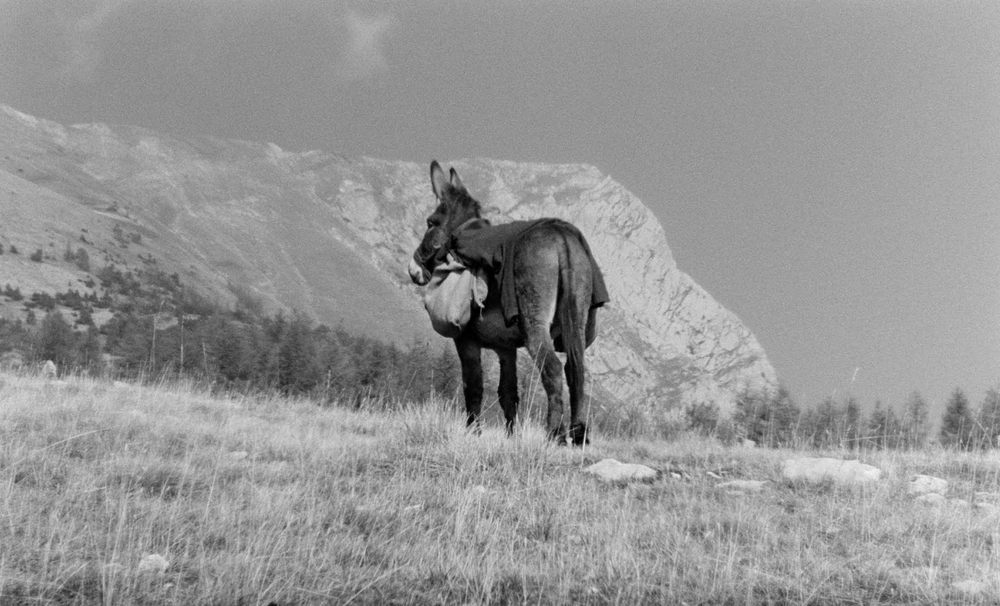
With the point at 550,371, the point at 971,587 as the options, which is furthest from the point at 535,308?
the point at 971,587

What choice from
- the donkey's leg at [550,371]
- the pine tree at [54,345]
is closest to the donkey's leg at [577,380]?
the donkey's leg at [550,371]

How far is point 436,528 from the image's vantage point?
13.6 feet

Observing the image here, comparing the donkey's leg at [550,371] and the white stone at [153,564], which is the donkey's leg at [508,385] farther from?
the white stone at [153,564]

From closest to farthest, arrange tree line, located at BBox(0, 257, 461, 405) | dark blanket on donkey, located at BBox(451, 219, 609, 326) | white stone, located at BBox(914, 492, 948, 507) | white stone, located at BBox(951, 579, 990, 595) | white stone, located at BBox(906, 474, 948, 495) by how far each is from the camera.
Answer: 1. white stone, located at BBox(951, 579, 990, 595)
2. white stone, located at BBox(914, 492, 948, 507)
3. white stone, located at BBox(906, 474, 948, 495)
4. dark blanket on donkey, located at BBox(451, 219, 609, 326)
5. tree line, located at BBox(0, 257, 461, 405)

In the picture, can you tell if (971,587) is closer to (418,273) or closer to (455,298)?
(455,298)

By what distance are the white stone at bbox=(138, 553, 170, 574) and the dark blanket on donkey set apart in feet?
16.5

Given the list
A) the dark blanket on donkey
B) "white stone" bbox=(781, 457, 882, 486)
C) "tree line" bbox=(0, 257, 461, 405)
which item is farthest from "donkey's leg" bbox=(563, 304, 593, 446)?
"tree line" bbox=(0, 257, 461, 405)

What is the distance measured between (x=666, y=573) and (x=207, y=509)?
2.57 meters

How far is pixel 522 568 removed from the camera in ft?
11.2

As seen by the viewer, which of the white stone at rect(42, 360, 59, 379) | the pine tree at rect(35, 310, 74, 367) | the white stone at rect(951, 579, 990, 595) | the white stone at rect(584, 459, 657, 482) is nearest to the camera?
the white stone at rect(951, 579, 990, 595)

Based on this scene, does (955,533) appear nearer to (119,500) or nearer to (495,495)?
(495,495)

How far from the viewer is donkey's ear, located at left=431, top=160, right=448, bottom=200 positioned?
9227 millimetres

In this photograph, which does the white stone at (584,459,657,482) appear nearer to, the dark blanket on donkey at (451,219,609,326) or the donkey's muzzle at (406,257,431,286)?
the dark blanket on donkey at (451,219,609,326)

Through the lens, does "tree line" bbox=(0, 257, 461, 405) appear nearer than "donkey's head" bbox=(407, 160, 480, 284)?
No
